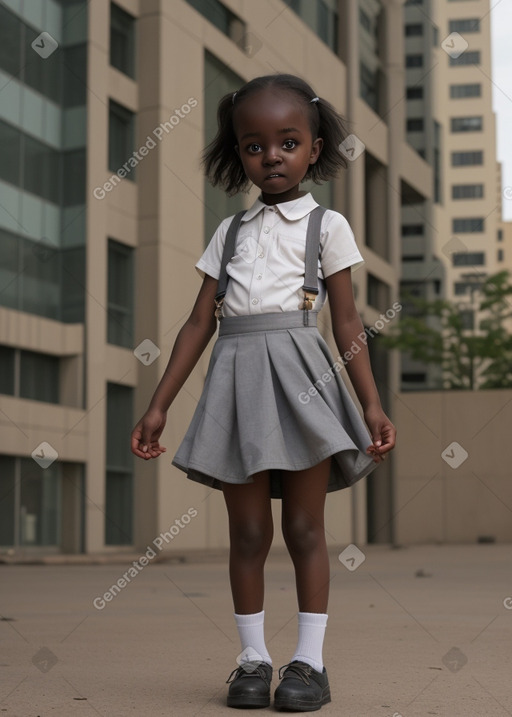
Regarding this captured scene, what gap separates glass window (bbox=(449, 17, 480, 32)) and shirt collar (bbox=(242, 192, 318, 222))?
71.2ft

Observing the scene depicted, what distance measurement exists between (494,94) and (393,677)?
3446 centimetres

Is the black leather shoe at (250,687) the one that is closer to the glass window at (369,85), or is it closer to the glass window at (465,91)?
the glass window at (369,85)

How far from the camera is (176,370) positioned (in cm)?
325

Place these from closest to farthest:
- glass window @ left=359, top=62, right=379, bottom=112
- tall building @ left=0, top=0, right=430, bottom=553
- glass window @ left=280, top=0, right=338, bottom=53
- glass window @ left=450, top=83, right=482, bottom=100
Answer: tall building @ left=0, top=0, right=430, bottom=553 → glass window @ left=280, top=0, right=338, bottom=53 → glass window @ left=359, top=62, right=379, bottom=112 → glass window @ left=450, top=83, right=482, bottom=100

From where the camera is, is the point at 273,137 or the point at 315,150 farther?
the point at 315,150

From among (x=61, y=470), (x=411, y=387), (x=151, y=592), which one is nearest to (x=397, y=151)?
(x=411, y=387)

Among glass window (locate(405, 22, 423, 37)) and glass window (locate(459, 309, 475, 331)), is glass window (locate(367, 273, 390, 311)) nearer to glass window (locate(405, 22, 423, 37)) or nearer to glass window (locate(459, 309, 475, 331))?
glass window (locate(459, 309, 475, 331))

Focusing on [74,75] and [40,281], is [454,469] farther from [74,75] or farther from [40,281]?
[74,75]

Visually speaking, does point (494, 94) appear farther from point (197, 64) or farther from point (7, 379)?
point (7, 379)

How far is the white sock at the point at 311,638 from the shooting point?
306 cm

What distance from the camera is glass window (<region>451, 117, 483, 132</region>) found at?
30934mm

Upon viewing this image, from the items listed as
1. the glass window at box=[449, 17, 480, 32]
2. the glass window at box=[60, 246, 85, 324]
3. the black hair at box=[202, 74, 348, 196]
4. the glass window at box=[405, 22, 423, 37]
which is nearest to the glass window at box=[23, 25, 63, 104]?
the glass window at box=[60, 246, 85, 324]

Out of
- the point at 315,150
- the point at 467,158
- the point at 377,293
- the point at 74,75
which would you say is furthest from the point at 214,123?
the point at 467,158

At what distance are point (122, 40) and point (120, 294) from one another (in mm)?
3718
